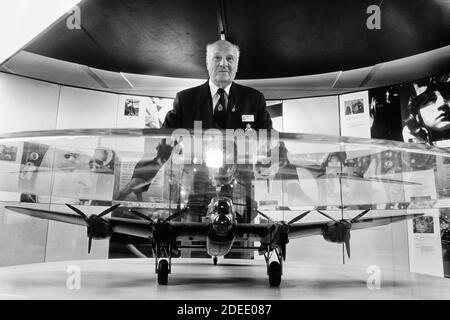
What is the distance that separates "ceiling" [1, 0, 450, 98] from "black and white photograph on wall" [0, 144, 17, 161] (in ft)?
3.63

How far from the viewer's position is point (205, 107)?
306cm

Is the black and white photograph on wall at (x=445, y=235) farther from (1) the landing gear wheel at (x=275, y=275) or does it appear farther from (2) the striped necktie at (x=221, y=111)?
(2) the striped necktie at (x=221, y=111)

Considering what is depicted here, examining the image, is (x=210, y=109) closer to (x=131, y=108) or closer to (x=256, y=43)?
(x=131, y=108)


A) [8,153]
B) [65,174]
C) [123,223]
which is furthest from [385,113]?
[8,153]

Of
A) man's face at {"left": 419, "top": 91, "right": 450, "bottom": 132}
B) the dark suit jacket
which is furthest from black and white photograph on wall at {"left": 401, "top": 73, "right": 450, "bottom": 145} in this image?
the dark suit jacket

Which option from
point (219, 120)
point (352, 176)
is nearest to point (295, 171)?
point (352, 176)

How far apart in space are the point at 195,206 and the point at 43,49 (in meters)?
2.51

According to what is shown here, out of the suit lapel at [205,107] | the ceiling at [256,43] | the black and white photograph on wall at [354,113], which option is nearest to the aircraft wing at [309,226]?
the black and white photograph on wall at [354,113]

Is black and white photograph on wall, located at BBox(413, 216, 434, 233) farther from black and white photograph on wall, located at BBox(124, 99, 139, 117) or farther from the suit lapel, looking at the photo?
black and white photograph on wall, located at BBox(124, 99, 139, 117)

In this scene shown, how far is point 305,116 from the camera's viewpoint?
158 inches

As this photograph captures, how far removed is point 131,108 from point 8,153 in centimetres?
161

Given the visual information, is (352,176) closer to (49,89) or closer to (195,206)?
(195,206)

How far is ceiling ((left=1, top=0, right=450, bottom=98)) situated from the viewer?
3.42 metres

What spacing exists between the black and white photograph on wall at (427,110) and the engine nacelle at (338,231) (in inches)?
86.1
